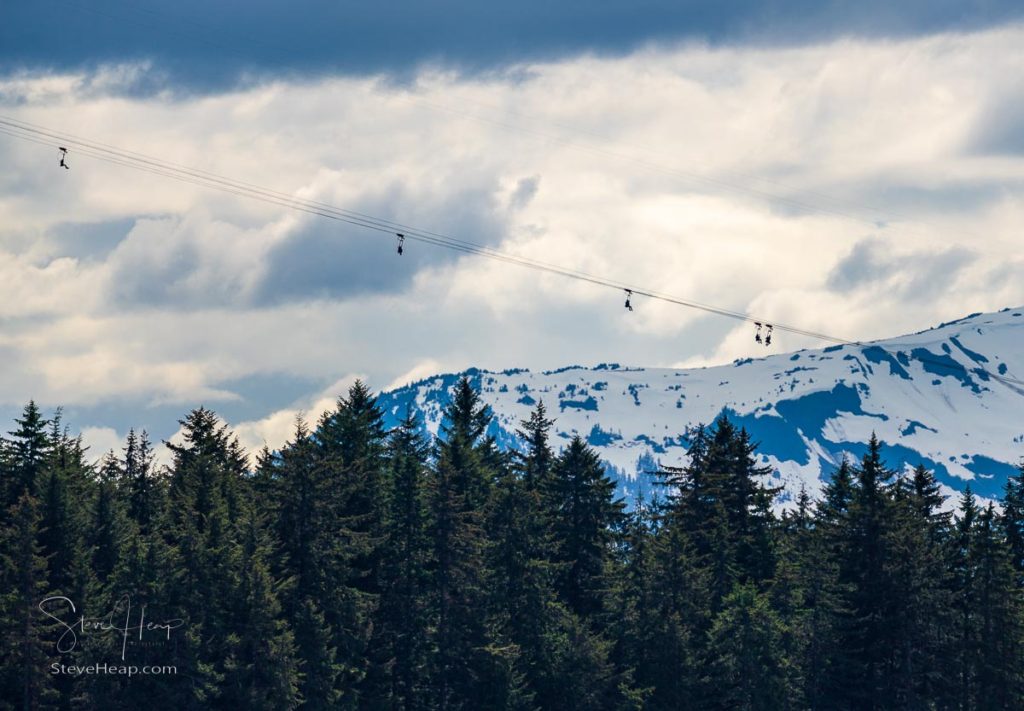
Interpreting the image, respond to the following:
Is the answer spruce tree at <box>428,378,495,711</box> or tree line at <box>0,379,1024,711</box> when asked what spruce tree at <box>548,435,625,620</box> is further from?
spruce tree at <box>428,378,495,711</box>

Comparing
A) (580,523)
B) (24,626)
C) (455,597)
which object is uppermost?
(580,523)

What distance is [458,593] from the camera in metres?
93.6

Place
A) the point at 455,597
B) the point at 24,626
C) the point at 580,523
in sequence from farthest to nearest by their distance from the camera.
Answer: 1. the point at 580,523
2. the point at 455,597
3. the point at 24,626

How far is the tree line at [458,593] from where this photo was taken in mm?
82750

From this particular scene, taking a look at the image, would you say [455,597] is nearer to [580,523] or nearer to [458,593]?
[458,593]

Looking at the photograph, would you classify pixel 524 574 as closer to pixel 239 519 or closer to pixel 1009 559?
pixel 239 519

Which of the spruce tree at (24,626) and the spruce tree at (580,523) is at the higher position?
the spruce tree at (580,523)

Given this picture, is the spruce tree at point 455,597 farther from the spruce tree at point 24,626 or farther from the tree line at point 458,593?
the spruce tree at point 24,626

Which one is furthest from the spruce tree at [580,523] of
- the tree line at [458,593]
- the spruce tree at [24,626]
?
the spruce tree at [24,626]

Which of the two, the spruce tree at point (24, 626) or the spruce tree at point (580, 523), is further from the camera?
the spruce tree at point (580, 523)

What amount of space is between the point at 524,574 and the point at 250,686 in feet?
70.7

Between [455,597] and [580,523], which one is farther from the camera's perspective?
[580,523]

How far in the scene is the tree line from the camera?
271ft

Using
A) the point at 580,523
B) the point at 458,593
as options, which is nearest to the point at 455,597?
the point at 458,593
